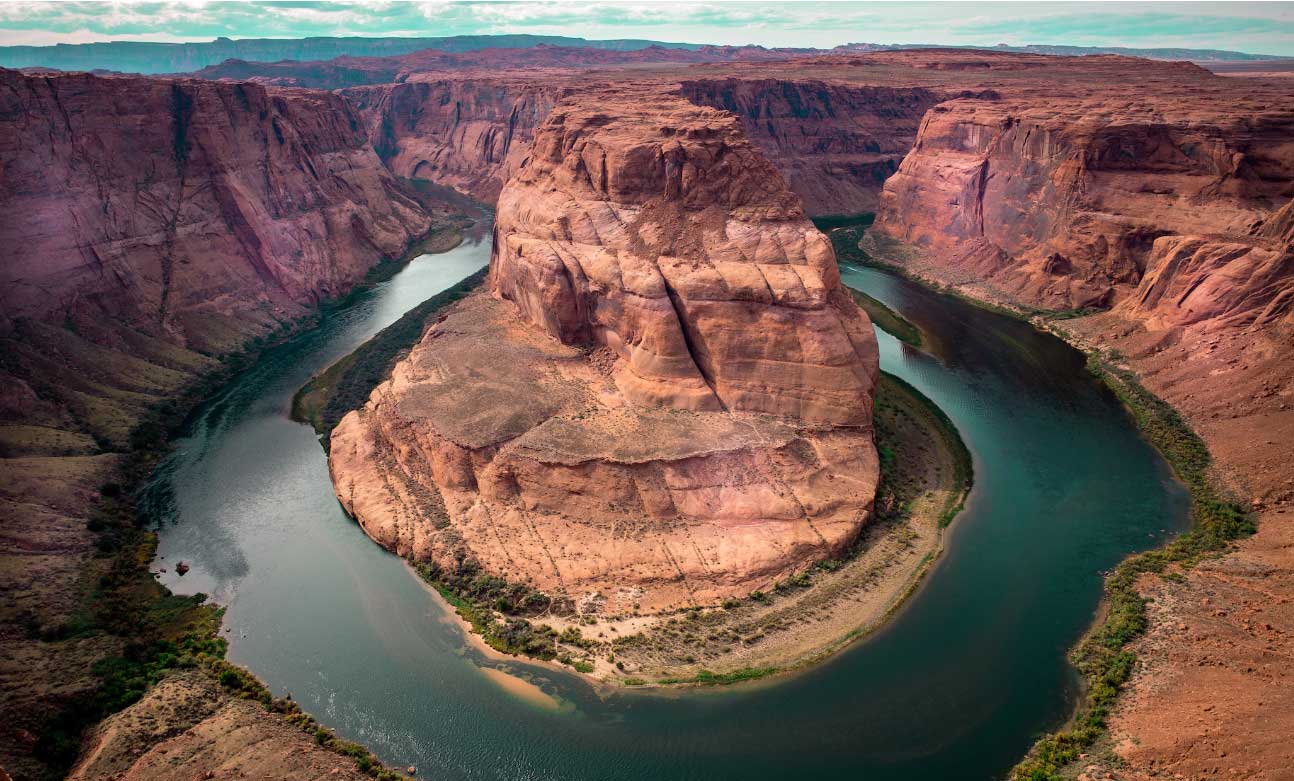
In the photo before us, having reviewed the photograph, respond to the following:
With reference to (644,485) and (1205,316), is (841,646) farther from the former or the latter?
(1205,316)

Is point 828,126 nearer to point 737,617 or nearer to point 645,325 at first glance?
point 645,325

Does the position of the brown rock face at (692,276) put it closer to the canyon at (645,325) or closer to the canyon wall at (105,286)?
the canyon at (645,325)

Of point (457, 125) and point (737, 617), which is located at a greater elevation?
point (457, 125)

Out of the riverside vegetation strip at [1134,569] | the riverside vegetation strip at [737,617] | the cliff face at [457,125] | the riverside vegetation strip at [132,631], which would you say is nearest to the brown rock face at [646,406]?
the riverside vegetation strip at [737,617]

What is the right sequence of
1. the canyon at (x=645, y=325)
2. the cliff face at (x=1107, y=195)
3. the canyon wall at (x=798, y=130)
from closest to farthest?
the canyon at (x=645, y=325)
the cliff face at (x=1107, y=195)
the canyon wall at (x=798, y=130)

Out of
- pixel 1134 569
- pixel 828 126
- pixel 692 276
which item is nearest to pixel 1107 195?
pixel 1134 569

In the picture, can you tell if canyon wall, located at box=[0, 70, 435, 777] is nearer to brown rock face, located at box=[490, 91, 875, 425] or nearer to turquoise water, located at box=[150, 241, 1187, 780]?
turquoise water, located at box=[150, 241, 1187, 780]
